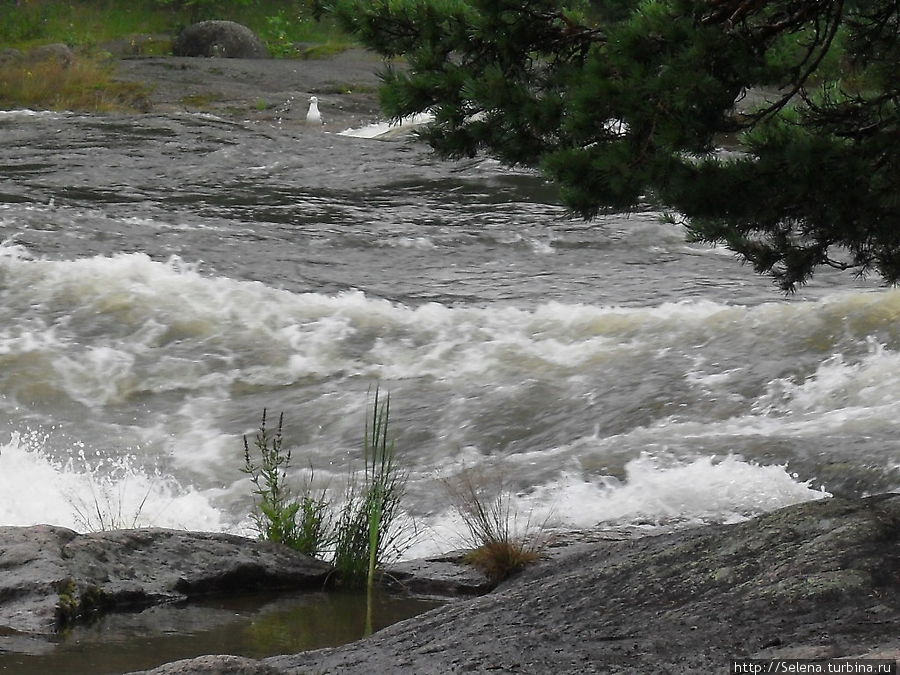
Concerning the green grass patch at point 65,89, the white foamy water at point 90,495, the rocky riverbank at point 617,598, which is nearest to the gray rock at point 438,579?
the rocky riverbank at point 617,598

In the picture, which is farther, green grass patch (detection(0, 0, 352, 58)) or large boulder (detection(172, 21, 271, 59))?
green grass patch (detection(0, 0, 352, 58))

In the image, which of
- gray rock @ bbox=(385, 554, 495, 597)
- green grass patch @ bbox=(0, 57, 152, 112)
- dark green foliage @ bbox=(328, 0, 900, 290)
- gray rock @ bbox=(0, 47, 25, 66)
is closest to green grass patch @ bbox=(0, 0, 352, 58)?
gray rock @ bbox=(0, 47, 25, 66)

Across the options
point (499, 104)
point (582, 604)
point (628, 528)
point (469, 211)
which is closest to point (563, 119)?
point (499, 104)

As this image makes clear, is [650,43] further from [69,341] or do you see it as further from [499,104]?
[69,341]

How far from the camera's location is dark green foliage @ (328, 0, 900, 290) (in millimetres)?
4160

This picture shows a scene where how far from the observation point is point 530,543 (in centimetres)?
587

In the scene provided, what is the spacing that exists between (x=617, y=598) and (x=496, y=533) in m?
1.51

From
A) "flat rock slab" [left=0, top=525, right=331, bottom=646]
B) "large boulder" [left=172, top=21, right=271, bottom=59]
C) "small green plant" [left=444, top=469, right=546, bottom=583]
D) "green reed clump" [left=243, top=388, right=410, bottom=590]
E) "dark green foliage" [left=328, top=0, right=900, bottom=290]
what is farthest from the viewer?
"large boulder" [left=172, top=21, right=271, bottom=59]

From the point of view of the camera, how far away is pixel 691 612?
13.3ft

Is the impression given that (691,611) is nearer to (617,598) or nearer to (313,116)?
(617,598)

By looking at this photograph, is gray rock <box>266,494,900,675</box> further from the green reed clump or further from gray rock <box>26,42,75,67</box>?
gray rock <box>26,42,75,67</box>

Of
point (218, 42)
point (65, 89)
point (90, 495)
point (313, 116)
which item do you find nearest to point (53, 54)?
point (65, 89)

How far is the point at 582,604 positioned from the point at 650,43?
76.6 inches

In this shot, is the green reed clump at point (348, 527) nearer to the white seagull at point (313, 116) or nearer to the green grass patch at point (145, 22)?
the white seagull at point (313, 116)
